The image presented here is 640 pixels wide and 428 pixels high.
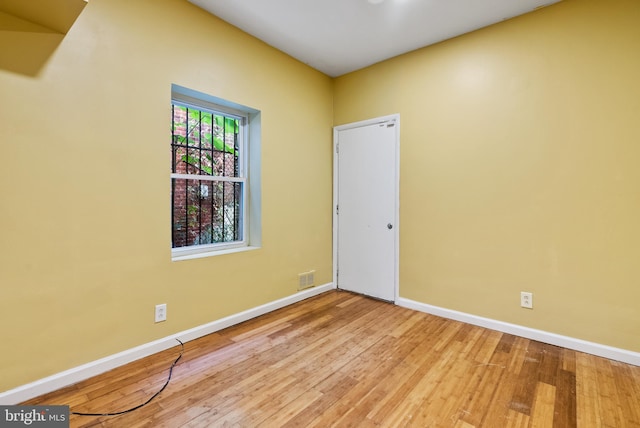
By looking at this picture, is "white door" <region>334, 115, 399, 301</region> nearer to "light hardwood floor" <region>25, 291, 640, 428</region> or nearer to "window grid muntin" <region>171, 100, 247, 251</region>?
"light hardwood floor" <region>25, 291, 640, 428</region>

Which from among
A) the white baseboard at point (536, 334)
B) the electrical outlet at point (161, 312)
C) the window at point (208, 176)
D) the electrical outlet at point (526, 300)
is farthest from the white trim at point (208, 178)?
the electrical outlet at point (526, 300)

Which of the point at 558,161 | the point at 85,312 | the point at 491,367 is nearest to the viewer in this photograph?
the point at 85,312

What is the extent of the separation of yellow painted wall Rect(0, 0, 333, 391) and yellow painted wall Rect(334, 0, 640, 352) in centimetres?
183

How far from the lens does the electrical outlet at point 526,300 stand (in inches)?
99.1

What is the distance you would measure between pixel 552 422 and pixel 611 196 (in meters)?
1.66

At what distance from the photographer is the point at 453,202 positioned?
2.92 metres

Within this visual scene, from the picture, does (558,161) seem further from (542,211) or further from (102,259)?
(102,259)

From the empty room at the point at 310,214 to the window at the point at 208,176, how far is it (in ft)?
0.06

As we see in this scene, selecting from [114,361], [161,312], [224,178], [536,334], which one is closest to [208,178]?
[224,178]

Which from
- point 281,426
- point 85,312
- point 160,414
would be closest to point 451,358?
point 281,426

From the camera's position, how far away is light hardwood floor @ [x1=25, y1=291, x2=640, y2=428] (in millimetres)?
1588

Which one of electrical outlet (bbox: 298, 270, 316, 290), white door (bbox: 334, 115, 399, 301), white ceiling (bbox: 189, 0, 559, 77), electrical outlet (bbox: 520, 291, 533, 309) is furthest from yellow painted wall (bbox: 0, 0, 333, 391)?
electrical outlet (bbox: 520, 291, 533, 309)

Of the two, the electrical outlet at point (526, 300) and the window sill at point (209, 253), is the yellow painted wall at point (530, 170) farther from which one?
the window sill at point (209, 253)
